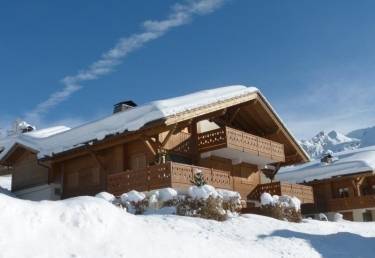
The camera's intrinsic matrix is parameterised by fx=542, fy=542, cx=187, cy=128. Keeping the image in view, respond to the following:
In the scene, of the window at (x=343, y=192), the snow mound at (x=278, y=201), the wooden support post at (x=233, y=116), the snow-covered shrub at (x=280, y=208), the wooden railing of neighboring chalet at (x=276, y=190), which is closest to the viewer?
the snow-covered shrub at (x=280, y=208)

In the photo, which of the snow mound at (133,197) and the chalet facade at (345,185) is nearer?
the snow mound at (133,197)

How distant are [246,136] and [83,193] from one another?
28.6ft

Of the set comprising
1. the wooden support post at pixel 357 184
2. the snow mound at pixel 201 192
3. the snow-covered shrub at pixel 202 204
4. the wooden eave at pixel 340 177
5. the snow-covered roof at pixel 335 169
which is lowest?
the snow-covered shrub at pixel 202 204

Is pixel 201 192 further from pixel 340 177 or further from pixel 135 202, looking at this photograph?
pixel 340 177

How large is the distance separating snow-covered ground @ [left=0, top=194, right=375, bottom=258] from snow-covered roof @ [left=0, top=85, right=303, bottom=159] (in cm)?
657

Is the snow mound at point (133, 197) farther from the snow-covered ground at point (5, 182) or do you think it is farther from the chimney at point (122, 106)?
the snow-covered ground at point (5, 182)

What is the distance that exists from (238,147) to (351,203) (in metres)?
16.5

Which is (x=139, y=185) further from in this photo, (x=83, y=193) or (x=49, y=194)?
(x=49, y=194)

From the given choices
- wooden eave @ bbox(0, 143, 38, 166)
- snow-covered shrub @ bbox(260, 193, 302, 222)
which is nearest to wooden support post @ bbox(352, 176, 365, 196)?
snow-covered shrub @ bbox(260, 193, 302, 222)

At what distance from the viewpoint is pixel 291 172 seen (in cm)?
4691

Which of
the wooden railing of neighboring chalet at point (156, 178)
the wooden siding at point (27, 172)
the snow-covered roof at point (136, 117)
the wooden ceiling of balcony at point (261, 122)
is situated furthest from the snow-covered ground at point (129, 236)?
the wooden siding at point (27, 172)

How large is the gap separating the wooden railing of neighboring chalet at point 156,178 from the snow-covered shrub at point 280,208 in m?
2.27

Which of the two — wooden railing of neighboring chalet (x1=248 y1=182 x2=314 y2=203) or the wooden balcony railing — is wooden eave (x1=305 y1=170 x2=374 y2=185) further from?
wooden railing of neighboring chalet (x1=248 y1=182 x2=314 y2=203)

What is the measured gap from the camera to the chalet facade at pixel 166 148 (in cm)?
2288
